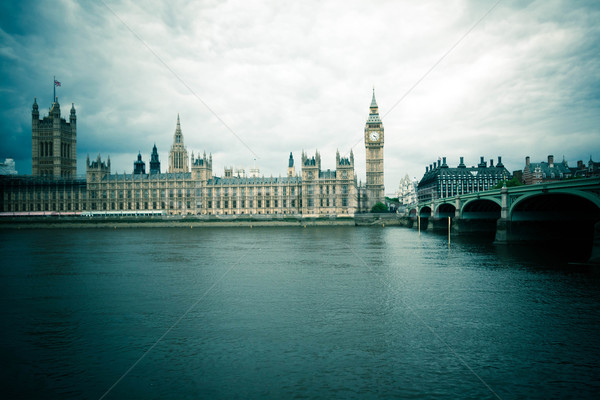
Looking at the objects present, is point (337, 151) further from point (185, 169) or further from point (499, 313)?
point (499, 313)

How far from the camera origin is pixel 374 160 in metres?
126

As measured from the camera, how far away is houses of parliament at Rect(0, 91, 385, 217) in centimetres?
11462

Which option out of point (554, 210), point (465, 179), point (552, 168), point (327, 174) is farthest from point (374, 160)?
point (554, 210)

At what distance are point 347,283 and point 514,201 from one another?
1125 inches

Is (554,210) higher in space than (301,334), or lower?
higher

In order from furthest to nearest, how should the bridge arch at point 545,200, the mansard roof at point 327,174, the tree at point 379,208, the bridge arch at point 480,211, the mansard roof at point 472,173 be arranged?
the mansard roof at point 472,173, the mansard roof at point 327,174, the tree at point 379,208, the bridge arch at point 480,211, the bridge arch at point 545,200

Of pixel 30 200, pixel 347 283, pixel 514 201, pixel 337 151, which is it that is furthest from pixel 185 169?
pixel 347 283

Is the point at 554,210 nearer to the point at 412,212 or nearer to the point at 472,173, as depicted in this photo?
the point at 412,212

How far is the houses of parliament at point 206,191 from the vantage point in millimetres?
114625

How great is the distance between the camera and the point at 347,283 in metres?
22.2

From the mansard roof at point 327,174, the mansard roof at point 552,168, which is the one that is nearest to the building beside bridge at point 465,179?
the mansard roof at point 552,168

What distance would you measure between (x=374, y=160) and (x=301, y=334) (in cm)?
11583

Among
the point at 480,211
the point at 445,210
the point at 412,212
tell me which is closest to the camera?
the point at 480,211

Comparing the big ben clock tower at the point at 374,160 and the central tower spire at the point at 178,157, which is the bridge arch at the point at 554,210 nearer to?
the big ben clock tower at the point at 374,160
